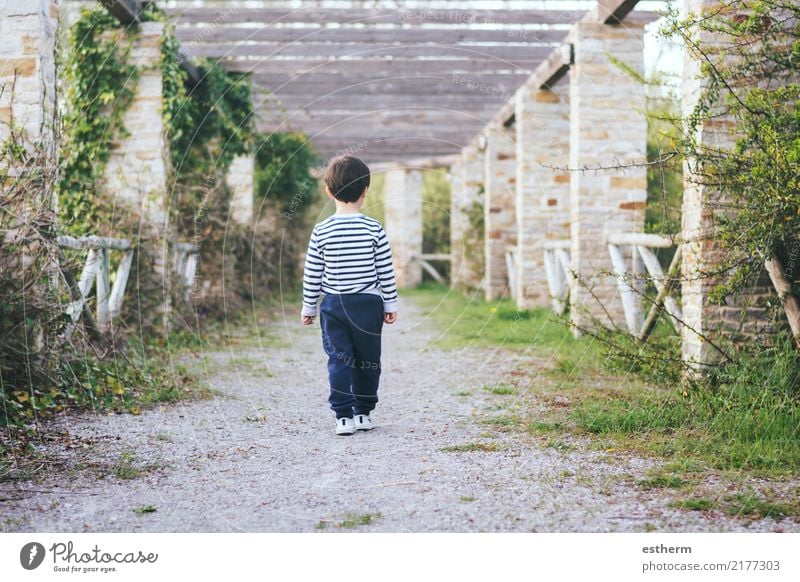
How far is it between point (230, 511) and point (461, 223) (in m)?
14.3

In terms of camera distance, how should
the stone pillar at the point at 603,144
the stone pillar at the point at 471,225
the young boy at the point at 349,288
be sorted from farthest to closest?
the stone pillar at the point at 471,225 < the stone pillar at the point at 603,144 < the young boy at the point at 349,288

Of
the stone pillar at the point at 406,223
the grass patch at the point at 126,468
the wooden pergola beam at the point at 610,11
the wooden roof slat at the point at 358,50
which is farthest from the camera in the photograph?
the stone pillar at the point at 406,223

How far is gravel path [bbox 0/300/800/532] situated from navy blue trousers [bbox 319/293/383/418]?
0.19 metres

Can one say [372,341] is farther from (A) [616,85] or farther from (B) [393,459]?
(A) [616,85]

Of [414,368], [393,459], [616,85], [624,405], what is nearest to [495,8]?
[616,85]

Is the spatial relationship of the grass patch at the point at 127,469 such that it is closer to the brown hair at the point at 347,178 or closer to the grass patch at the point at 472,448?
the grass patch at the point at 472,448

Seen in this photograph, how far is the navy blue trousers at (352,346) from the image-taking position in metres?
4.43

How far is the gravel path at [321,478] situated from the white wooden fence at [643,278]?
3.71 feet

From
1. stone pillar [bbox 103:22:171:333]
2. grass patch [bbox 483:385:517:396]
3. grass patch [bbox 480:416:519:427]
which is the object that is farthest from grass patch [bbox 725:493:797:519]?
stone pillar [bbox 103:22:171:333]

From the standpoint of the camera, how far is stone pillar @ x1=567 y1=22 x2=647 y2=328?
7.95 metres

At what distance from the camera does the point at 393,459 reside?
3836mm

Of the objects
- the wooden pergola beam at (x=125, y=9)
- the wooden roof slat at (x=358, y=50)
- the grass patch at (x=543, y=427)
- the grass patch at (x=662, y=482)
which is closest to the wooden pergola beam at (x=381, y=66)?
the wooden roof slat at (x=358, y=50)

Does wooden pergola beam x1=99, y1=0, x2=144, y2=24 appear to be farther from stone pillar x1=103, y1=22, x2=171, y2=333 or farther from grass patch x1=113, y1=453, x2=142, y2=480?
grass patch x1=113, y1=453, x2=142, y2=480

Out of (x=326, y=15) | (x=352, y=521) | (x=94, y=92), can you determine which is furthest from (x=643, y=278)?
(x=94, y=92)
